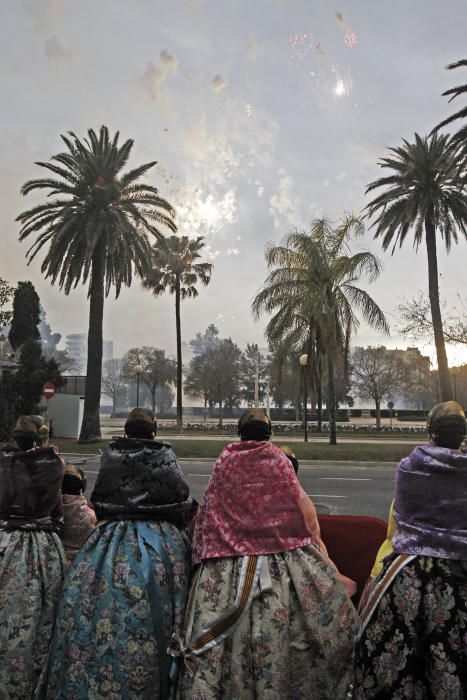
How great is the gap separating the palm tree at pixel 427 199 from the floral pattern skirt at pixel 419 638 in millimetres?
22163

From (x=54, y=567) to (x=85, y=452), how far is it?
60.7 feet

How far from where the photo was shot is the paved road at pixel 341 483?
34.3 ft

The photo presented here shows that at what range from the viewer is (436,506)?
A: 255cm

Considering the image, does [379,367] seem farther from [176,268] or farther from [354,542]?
[354,542]

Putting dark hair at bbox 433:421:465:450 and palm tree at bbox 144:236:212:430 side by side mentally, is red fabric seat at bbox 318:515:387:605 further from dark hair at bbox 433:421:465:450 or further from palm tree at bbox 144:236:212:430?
palm tree at bbox 144:236:212:430

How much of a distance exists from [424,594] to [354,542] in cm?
95

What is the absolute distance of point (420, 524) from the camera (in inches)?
102

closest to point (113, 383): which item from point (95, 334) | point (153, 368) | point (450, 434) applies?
point (153, 368)

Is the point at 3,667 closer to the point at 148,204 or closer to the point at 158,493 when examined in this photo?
the point at 158,493

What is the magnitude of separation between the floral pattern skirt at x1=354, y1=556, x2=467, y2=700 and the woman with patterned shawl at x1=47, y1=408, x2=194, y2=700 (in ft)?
3.18

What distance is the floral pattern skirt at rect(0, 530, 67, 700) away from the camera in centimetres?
286

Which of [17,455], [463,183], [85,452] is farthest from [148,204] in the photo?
[17,455]

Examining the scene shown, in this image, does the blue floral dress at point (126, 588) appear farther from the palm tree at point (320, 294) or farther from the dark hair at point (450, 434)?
the palm tree at point (320, 294)

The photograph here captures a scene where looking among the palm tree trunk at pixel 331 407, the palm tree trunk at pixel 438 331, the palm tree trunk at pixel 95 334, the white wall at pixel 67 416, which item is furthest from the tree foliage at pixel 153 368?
the palm tree trunk at pixel 438 331
